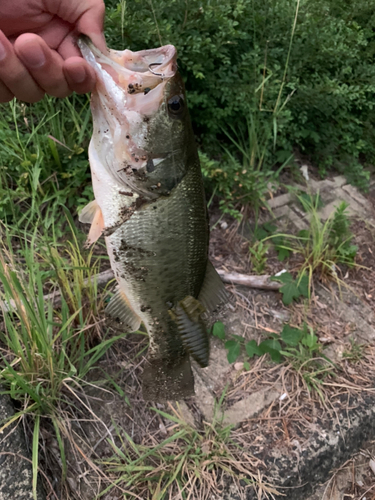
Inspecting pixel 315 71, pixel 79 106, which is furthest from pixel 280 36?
pixel 79 106

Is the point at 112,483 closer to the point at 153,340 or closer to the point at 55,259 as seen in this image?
the point at 153,340

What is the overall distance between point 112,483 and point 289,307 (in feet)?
4.87

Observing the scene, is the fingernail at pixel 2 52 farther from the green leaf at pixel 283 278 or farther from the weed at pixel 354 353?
the weed at pixel 354 353

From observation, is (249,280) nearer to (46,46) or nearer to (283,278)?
(283,278)

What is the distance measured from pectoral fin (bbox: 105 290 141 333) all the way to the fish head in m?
0.50

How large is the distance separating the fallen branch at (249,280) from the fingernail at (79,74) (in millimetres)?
1641

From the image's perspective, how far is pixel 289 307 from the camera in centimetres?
245

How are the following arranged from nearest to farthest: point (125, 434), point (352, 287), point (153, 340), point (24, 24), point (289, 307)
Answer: point (24, 24) → point (153, 340) → point (125, 434) → point (289, 307) → point (352, 287)

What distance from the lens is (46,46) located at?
3.43 ft

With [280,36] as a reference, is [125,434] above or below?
below

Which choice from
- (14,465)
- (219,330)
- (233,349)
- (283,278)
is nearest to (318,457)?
(233,349)

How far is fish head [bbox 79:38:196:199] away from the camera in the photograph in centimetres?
113

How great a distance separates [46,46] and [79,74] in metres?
0.11

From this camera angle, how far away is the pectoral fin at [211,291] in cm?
153
